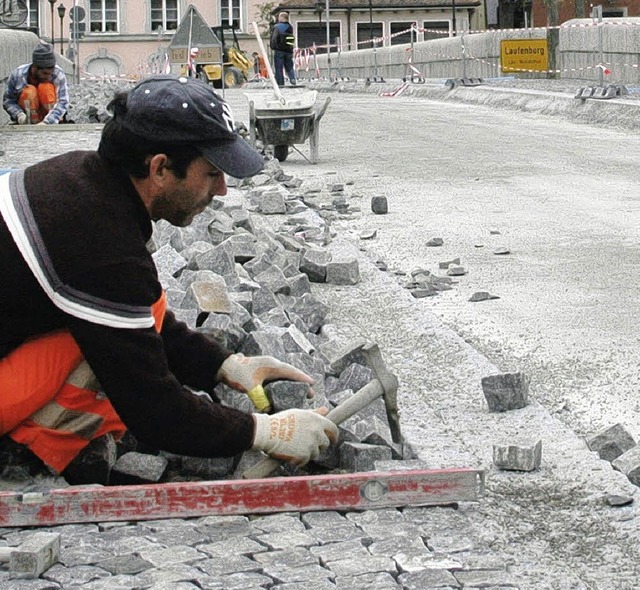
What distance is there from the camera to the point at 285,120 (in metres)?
12.8

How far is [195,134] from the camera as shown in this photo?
3.36 m

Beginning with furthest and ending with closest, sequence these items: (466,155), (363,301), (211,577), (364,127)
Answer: (364,127) < (466,155) < (363,301) < (211,577)

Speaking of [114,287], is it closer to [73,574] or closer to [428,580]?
[73,574]

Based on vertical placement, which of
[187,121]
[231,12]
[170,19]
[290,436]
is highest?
[231,12]

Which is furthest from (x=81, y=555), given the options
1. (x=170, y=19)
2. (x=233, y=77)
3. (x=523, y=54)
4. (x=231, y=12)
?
(x=170, y=19)

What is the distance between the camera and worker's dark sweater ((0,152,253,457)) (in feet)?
10.8

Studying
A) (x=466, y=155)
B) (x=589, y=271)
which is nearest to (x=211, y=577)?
(x=589, y=271)

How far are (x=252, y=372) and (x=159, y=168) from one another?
2.77 feet

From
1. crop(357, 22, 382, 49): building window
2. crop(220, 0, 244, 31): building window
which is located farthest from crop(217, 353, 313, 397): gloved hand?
crop(357, 22, 382, 49): building window

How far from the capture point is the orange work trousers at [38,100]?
15906mm

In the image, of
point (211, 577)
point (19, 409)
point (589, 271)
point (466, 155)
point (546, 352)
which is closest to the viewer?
point (211, 577)

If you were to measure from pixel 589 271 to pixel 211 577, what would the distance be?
442 centimetres

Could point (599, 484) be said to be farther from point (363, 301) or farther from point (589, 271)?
point (589, 271)

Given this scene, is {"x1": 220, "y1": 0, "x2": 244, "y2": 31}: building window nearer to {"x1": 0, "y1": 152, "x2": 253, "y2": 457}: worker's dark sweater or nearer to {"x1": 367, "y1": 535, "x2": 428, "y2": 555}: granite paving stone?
{"x1": 0, "y1": 152, "x2": 253, "y2": 457}: worker's dark sweater
